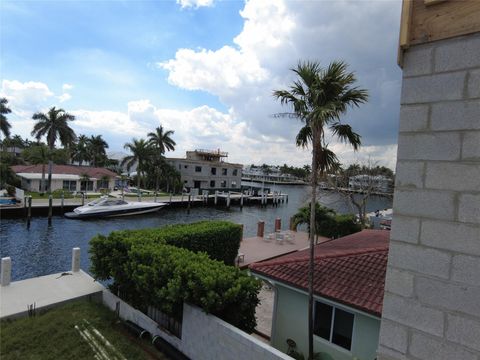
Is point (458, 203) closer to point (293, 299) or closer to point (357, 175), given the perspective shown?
point (293, 299)

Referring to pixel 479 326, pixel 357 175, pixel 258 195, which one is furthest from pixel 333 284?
pixel 258 195

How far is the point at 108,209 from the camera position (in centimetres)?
3098

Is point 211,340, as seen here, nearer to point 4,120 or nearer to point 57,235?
point 57,235

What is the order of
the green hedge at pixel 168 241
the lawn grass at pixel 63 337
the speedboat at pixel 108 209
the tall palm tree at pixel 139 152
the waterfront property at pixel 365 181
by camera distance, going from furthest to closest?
the tall palm tree at pixel 139 152 < the waterfront property at pixel 365 181 < the speedboat at pixel 108 209 < the green hedge at pixel 168 241 < the lawn grass at pixel 63 337

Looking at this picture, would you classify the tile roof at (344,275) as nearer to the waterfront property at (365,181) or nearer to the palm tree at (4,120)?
the waterfront property at (365,181)

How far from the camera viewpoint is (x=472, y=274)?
100 inches

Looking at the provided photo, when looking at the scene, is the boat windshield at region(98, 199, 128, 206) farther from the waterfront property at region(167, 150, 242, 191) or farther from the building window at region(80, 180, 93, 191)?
the waterfront property at region(167, 150, 242, 191)

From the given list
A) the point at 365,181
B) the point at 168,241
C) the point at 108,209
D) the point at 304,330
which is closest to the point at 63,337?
the point at 168,241

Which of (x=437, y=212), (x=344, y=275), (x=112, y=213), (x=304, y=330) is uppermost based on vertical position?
(x=437, y=212)

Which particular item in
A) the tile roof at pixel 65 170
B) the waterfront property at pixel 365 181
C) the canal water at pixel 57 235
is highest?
the waterfront property at pixel 365 181

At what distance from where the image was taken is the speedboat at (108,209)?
29.1 meters

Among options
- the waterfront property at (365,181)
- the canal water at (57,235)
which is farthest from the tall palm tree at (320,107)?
the waterfront property at (365,181)

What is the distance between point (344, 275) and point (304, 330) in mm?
1810

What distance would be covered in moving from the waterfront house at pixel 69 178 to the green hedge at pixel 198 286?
38112mm
